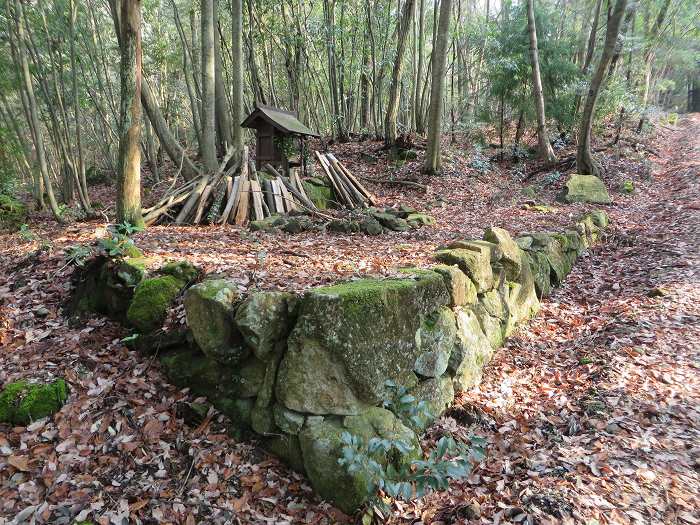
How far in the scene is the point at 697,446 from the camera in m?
3.38

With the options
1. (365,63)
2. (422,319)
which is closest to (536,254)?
(422,319)

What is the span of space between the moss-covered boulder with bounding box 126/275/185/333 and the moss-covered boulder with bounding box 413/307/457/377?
2.65 m

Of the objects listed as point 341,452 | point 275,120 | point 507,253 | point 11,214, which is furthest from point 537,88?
point 11,214

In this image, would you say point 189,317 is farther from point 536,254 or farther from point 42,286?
point 536,254

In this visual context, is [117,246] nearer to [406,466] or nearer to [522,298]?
[406,466]

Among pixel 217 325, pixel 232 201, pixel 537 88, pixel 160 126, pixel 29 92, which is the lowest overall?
pixel 217 325

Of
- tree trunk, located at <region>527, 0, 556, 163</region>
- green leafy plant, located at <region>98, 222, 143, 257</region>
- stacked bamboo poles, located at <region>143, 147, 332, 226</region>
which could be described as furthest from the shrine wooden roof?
tree trunk, located at <region>527, 0, 556, 163</region>

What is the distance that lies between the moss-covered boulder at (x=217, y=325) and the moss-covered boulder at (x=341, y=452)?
0.95m

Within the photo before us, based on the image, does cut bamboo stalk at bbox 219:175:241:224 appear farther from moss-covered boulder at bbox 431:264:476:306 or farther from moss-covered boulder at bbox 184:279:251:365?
moss-covered boulder at bbox 431:264:476:306

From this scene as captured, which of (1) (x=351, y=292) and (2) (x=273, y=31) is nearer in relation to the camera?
(1) (x=351, y=292)

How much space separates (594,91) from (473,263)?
31.7ft

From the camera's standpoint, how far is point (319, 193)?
10867 mm

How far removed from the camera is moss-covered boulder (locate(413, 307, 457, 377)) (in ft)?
13.1

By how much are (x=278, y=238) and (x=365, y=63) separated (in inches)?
565
